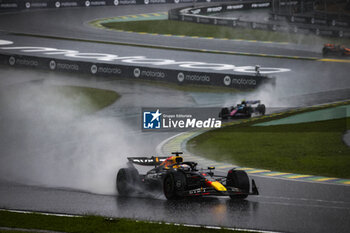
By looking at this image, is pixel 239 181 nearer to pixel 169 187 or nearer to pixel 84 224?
pixel 169 187

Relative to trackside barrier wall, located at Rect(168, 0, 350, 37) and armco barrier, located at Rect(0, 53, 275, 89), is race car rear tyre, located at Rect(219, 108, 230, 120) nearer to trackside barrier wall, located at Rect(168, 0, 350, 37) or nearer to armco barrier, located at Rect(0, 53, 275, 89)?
armco barrier, located at Rect(0, 53, 275, 89)

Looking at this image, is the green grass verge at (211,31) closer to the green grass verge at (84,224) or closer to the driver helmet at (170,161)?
the driver helmet at (170,161)

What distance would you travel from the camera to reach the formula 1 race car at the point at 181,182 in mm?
12734

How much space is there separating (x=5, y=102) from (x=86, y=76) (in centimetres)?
686

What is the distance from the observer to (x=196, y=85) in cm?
3288

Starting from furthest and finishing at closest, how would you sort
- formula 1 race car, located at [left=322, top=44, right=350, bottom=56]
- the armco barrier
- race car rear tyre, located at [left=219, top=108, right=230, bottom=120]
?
formula 1 race car, located at [left=322, top=44, right=350, bottom=56], the armco barrier, race car rear tyre, located at [left=219, top=108, right=230, bottom=120]

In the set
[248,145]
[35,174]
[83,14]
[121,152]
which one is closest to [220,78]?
[248,145]

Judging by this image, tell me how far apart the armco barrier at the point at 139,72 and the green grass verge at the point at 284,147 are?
6.79 m

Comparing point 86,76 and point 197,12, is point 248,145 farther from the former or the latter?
point 197,12

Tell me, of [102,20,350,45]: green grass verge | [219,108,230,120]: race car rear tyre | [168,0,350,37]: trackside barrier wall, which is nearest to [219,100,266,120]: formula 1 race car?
[219,108,230,120]: race car rear tyre

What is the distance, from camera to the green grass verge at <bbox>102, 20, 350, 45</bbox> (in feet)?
150

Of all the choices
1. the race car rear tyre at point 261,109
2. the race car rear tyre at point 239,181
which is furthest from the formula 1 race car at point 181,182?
the race car rear tyre at point 261,109

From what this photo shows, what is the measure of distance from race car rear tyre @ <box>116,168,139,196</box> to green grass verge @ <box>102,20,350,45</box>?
34.0 metres

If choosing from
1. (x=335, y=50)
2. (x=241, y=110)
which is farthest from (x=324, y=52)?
(x=241, y=110)
